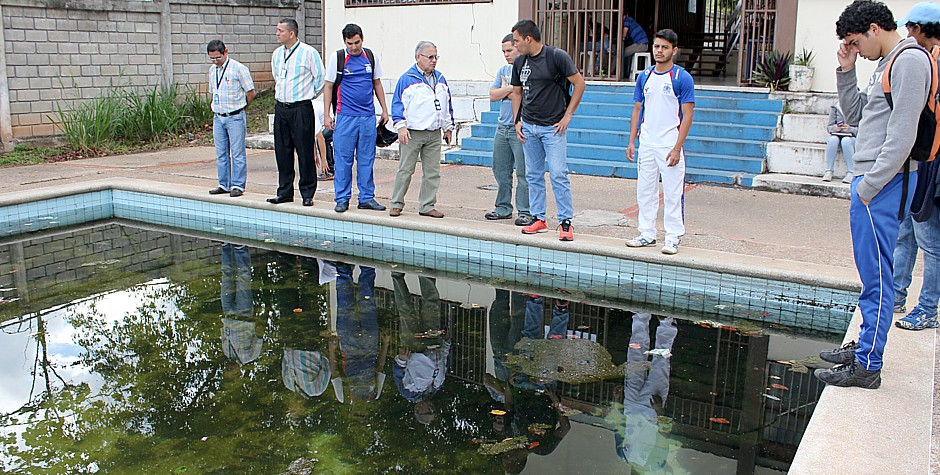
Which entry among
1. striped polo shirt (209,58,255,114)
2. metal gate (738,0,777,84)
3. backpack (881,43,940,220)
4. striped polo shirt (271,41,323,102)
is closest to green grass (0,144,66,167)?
striped polo shirt (209,58,255,114)

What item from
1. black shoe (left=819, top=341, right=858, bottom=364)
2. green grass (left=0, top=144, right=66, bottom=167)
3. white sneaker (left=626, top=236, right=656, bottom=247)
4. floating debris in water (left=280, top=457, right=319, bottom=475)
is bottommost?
floating debris in water (left=280, top=457, right=319, bottom=475)

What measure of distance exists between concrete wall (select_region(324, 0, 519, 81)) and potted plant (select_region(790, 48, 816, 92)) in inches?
144

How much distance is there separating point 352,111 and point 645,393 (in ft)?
12.4

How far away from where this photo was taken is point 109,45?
474 inches

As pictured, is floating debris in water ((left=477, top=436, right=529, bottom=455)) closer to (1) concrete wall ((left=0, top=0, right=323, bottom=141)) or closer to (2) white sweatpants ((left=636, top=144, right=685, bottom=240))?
(2) white sweatpants ((left=636, top=144, right=685, bottom=240))

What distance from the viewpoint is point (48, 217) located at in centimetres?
773

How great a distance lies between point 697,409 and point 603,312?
1.39m

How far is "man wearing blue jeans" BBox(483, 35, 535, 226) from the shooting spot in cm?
659

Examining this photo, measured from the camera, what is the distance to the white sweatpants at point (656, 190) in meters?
5.54

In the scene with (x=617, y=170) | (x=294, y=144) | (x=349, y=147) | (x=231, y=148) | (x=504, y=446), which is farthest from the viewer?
(x=617, y=170)

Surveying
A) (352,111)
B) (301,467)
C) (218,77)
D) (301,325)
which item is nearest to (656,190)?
(301,325)

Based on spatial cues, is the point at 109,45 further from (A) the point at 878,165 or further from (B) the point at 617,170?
(A) the point at 878,165

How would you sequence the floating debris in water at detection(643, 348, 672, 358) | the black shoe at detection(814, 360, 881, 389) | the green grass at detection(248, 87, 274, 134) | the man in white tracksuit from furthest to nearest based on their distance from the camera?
the green grass at detection(248, 87, 274, 134)
the man in white tracksuit
the floating debris in water at detection(643, 348, 672, 358)
the black shoe at detection(814, 360, 881, 389)

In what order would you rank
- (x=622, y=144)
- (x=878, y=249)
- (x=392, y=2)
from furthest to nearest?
(x=392, y=2) → (x=622, y=144) → (x=878, y=249)
